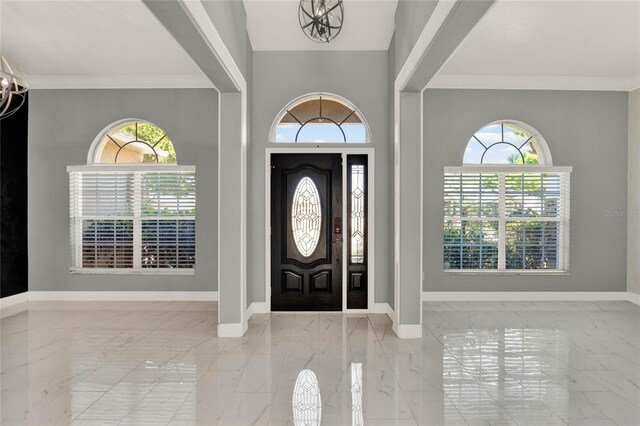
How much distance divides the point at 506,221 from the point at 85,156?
6492 mm

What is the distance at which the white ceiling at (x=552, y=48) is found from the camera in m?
4.19

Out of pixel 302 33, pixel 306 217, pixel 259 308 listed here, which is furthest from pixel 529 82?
pixel 259 308

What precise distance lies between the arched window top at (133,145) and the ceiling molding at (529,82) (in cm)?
415

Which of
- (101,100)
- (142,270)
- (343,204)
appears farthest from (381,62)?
(142,270)

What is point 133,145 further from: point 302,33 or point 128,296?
point 302,33

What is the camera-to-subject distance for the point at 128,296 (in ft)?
19.6

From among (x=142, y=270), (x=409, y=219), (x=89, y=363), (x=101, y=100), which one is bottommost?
(x=89, y=363)

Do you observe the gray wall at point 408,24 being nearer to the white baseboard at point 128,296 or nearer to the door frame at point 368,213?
the door frame at point 368,213

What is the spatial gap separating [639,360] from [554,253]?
8.68 feet

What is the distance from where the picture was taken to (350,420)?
2.59 meters

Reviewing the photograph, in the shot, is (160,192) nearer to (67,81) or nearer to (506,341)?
(67,81)

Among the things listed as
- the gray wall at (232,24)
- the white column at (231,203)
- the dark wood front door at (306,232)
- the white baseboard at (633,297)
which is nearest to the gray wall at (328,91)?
the dark wood front door at (306,232)

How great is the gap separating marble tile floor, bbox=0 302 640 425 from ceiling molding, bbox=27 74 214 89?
129 inches

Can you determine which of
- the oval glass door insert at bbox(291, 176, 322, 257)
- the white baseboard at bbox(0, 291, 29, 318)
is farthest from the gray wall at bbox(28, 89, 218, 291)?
the oval glass door insert at bbox(291, 176, 322, 257)
